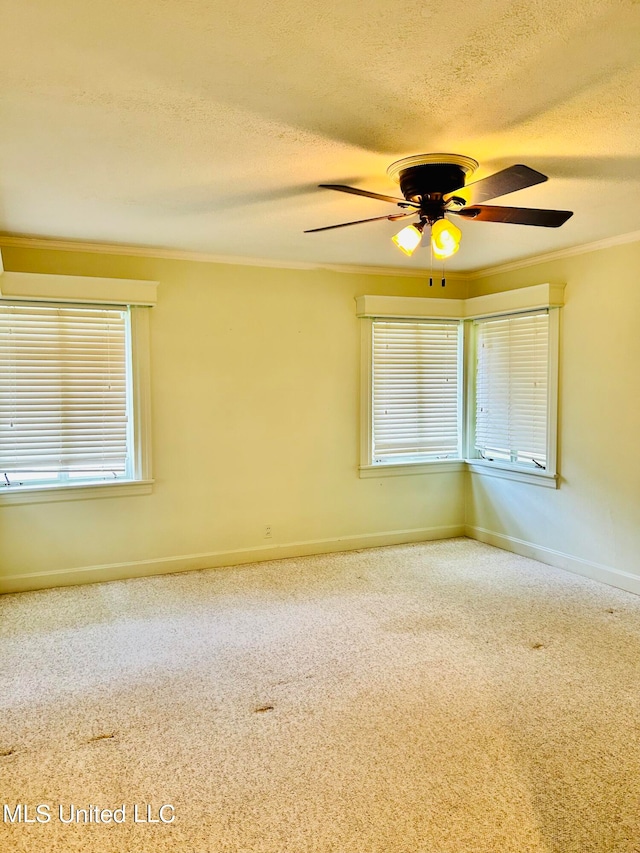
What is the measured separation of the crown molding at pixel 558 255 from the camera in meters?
4.20

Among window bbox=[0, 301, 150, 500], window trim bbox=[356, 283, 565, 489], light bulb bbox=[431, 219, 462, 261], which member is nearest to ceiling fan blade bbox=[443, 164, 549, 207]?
light bulb bbox=[431, 219, 462, 261]

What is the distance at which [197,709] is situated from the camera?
8.93 ft

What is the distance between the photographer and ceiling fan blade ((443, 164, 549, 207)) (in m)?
2.19

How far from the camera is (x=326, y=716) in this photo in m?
2.65

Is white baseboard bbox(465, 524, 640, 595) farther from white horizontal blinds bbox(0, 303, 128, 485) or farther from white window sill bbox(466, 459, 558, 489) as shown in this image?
white horizontal blinds bbox(0, 303, 128, 485)

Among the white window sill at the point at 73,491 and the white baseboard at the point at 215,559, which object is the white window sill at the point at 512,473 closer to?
the white baseboard at the point at 215,559

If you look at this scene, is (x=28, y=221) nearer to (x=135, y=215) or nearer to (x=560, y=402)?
(x=135, y=215)

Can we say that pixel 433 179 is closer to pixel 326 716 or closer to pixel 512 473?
pixel 326 716

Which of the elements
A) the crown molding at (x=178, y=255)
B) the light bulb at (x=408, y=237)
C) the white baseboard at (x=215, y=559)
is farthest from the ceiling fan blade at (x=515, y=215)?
the white baseboard at (x=215, y=559)

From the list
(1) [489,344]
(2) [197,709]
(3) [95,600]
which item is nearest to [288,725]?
(2) [197,709]

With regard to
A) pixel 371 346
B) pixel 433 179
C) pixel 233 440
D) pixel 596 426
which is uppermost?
pixel 433 179

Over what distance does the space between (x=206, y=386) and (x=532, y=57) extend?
342 cm

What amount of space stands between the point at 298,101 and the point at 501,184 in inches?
33.9

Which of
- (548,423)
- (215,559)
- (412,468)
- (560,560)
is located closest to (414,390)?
(412,468)
